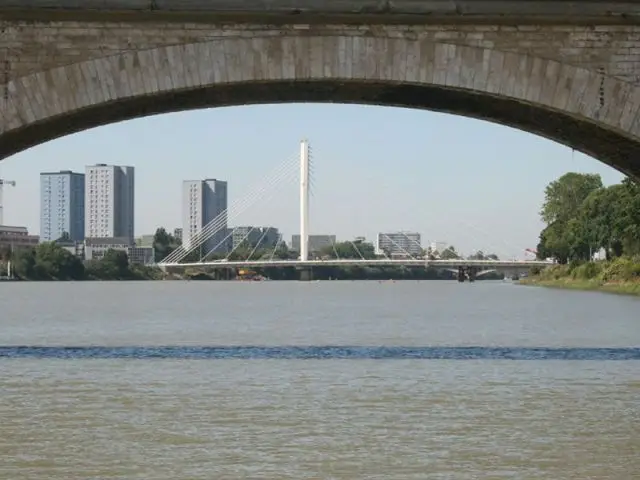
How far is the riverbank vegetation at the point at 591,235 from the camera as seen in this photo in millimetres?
64812

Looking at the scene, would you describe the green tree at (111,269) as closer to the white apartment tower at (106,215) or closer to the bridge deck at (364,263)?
the bridge deck at (364,263)

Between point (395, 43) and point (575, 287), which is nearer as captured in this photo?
point (395, 43)

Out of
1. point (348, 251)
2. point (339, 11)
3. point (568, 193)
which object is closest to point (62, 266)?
point (348, 251)

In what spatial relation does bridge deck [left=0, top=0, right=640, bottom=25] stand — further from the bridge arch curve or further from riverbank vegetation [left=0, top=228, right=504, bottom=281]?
riverbank vegetation [left=0, top=228, right=504, bottom=281]

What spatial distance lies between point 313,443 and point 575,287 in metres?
70.3

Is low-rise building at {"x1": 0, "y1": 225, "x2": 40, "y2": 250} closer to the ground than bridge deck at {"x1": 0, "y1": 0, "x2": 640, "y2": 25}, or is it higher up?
higher up

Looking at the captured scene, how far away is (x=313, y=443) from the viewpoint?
14383 millimetres

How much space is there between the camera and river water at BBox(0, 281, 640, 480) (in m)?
13.2

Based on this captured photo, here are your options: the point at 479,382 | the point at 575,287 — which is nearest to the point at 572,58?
the point at 479,382

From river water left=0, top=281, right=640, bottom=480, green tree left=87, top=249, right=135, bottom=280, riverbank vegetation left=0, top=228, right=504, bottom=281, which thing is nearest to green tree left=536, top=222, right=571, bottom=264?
riverbank vegetation left=0, top=228, right=504, bottom=281

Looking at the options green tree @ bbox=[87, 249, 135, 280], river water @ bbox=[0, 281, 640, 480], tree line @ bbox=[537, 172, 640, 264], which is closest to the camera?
river water @ bbox=[0, 281, 640, 480]

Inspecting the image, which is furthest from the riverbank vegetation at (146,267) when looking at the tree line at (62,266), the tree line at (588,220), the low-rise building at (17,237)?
the low-rise building at (17,237)

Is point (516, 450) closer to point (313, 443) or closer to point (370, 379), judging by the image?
point (313, 443)

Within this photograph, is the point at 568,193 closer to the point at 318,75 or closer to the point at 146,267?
the point at 146,267
